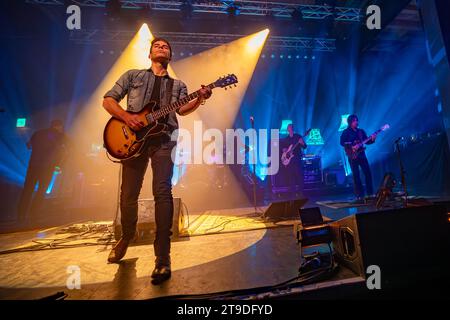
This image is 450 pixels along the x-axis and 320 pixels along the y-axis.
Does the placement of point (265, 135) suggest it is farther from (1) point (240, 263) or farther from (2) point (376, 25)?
(1) point (240, 263)

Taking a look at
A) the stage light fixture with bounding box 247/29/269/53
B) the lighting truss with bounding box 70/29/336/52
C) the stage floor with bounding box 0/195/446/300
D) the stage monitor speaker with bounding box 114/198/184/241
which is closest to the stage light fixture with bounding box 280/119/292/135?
the lighting truss with bounding box 70/29/336/52

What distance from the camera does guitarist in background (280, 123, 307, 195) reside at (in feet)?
24.7

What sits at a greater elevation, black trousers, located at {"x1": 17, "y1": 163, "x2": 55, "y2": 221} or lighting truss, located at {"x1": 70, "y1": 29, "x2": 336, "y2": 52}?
lighting truss, located at {"x1": 70, "y1": 29, "x2": 336, "y2": 52}

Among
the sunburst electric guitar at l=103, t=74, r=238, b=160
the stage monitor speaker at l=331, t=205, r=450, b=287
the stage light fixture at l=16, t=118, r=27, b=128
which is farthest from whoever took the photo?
the stage light fixture at l=16, t=118, r=27, b=128

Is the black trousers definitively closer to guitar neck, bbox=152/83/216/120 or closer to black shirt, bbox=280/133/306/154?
guitar neck, bbox=152/83/216/120

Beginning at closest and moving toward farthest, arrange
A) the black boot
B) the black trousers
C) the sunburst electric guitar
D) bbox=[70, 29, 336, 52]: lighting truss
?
1. the black boot
2. the sunburst electric guitar
3. the black trousers
4. bbox=[70, 29, 336, 52]: lighting truss

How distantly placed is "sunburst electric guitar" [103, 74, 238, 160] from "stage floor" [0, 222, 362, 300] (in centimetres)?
→ 118

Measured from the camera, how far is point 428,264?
1.50 metres

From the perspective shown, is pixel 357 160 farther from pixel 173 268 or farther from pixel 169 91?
pixel 173 268

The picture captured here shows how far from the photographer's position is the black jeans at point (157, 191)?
202 centimetres

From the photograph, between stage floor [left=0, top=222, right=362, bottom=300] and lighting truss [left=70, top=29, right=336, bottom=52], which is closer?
stage floor [left=0, top=222, right=362, bottom=300]

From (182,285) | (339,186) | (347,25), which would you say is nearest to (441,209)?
(182,285)

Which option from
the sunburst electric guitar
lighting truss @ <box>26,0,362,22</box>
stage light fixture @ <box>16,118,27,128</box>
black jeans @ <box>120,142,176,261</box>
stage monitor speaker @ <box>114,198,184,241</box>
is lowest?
stage monitor speaker @ <box>114,198,184,241</box>

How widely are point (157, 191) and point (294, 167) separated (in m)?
6.51
